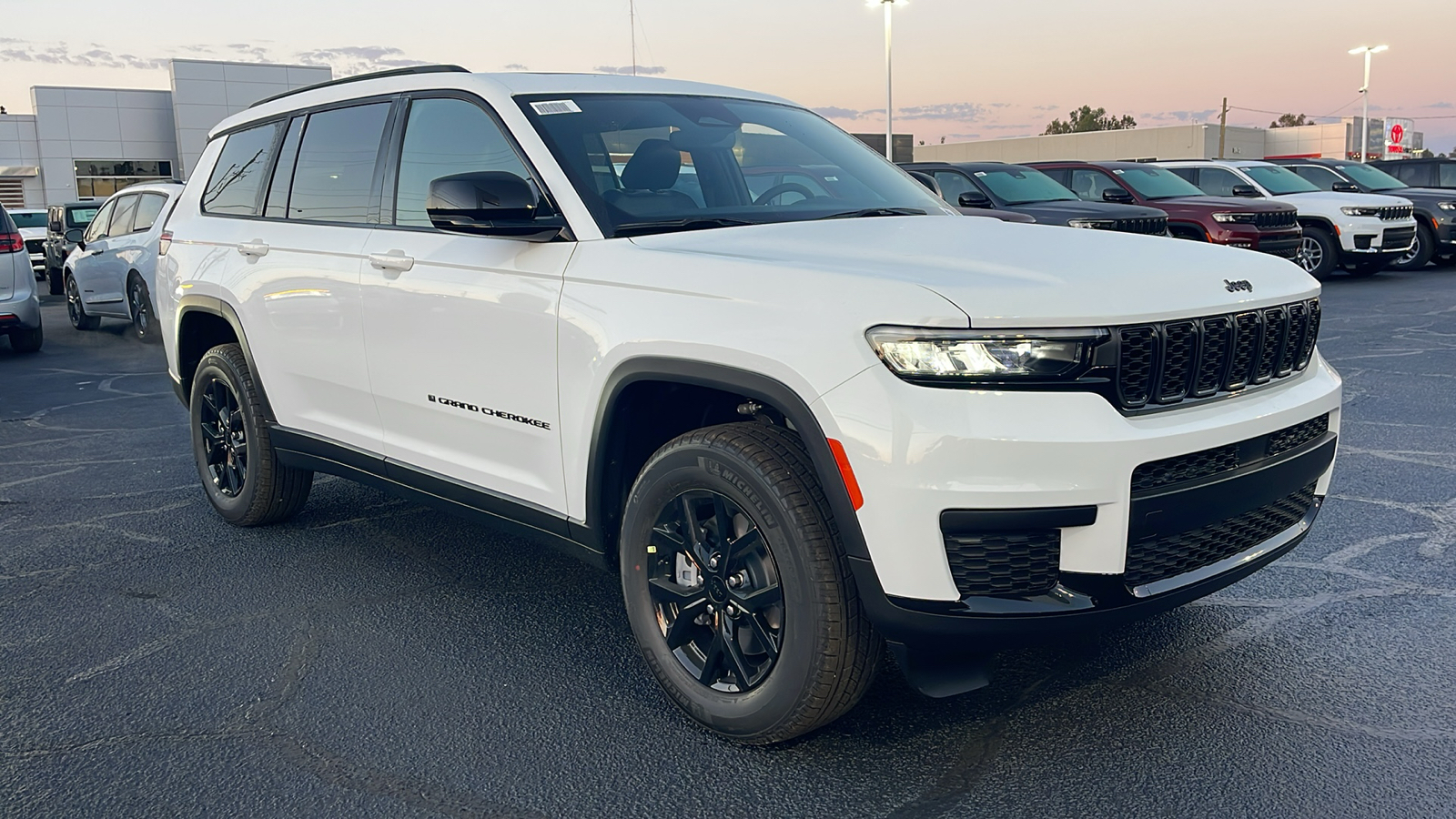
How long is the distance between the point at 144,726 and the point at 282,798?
0.69 m

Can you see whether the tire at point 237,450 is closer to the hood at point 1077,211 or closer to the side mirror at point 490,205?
the side mirror at point 490,205

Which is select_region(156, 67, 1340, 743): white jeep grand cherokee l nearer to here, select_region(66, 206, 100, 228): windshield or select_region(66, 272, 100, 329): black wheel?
select_region(66, 272, 100, 329): black wheel

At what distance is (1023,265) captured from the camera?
2932 millimetres

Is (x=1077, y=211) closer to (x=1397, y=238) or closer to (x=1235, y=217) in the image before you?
(x=1235, y=217)

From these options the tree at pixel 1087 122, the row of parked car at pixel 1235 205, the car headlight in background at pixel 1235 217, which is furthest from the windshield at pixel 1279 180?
the tree at pixel 1087 122

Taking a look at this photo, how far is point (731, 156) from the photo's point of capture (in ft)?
13.6

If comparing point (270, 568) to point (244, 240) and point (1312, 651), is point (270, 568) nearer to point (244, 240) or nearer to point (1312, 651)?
point (244, 240)

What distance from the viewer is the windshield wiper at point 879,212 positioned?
3.91m

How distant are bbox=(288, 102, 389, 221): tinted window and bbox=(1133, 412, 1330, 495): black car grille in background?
9.63ft

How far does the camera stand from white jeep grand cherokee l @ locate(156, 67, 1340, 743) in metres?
2.69

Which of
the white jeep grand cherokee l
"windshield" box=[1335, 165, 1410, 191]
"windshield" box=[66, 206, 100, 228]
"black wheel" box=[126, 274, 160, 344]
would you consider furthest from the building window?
the white jeep grand cherokee l

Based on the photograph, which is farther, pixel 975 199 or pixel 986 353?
pixel 975 199

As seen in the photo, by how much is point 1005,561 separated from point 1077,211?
11287mm

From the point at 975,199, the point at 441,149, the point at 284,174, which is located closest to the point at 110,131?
the point at 975,199
